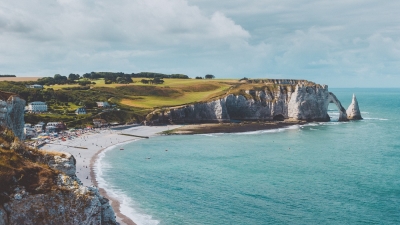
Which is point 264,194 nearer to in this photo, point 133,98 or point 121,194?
point 121,194

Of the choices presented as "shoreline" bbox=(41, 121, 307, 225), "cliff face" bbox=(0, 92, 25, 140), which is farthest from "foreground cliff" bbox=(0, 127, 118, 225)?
"shoreline" bbox=(41, 121, 307, 225)

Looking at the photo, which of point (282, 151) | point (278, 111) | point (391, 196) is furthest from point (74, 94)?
point (391, 196)

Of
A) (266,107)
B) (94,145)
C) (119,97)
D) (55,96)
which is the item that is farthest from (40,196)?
(119,97)

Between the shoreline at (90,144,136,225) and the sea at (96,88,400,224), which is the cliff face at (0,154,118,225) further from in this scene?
the sea at (96,88,400,224)

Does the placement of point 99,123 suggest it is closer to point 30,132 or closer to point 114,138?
point 114,138

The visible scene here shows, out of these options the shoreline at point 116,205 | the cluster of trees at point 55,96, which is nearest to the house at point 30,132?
the shoreline at point 116,205

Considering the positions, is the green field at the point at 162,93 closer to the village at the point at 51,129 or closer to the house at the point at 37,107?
the village at the point at 51,129

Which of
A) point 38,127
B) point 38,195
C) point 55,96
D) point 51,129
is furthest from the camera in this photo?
point 55,96
